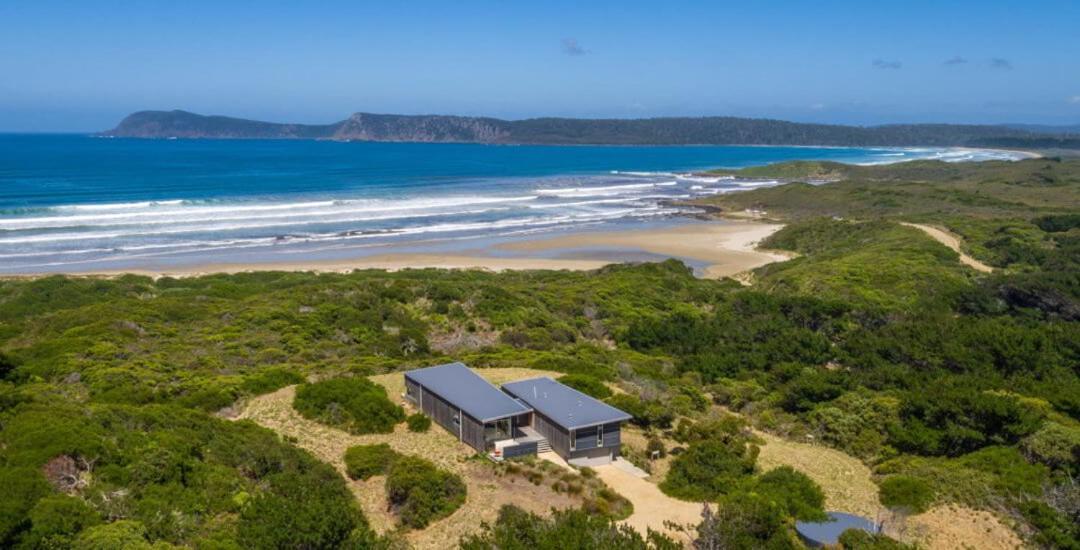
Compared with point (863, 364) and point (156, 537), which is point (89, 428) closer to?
point (156, 537)

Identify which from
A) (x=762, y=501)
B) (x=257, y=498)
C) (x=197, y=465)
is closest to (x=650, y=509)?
(x=762, y=501)

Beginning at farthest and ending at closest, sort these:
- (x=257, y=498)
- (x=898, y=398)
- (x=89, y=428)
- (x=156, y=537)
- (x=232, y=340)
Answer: (x=232, y=340), (x=898, y=398), (x=89, y=428), (x=257, y=498), (x=156, y=537)

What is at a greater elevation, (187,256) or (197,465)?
(197,465)

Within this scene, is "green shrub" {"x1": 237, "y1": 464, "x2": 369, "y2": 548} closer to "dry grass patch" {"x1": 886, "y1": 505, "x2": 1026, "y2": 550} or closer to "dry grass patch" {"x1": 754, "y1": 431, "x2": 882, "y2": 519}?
"dry grass patch" {"x1": 754, "y1": 431, "x2": 882, "y2": 519}

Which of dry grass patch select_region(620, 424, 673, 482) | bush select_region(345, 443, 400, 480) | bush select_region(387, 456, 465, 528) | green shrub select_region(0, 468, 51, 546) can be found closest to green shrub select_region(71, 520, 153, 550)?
green shrub select_region(0, 468, 51, 546)

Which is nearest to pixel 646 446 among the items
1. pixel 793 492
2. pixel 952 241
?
pixel 793 492

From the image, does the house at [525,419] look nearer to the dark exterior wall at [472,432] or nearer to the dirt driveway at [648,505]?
the dark exterior wall at [472,432]

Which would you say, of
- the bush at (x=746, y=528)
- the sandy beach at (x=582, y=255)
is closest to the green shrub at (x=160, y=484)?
the bush at (x=746, y=528)
